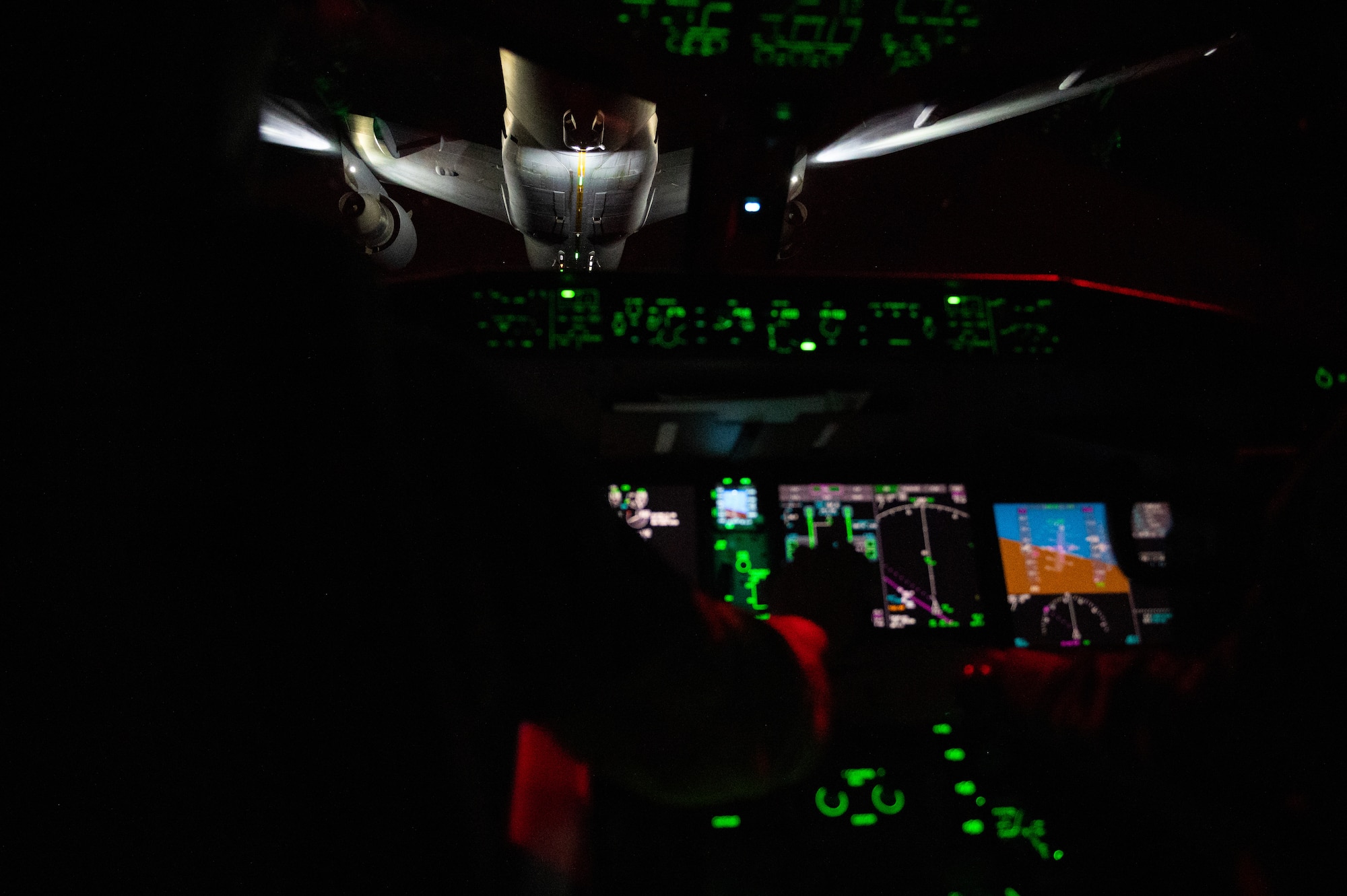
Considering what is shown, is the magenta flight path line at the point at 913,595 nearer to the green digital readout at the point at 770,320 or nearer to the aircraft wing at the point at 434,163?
the green digital readout at the point at 770,320

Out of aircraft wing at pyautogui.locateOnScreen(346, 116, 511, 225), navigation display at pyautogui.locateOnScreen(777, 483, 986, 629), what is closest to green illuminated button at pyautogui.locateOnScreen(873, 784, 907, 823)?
navigation display at pyautogui.locateOnScreen(777, 483, 986, 629)

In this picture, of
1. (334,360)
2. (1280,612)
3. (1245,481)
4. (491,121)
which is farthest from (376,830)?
(1245,481)

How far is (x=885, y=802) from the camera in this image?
1022 millimetres

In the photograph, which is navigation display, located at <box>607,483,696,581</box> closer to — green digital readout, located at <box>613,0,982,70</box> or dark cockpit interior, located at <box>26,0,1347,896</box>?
dark cockpit interior, located at <box>26,0,1347,896</box>

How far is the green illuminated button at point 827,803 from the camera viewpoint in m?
1.00

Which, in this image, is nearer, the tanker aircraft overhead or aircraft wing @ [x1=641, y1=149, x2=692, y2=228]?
the tanker aircraft overhead

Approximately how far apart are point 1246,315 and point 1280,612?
54 centimetres

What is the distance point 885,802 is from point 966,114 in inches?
43.8

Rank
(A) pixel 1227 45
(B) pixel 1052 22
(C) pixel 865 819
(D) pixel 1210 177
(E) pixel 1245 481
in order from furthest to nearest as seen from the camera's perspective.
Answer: (D) pixel 1210 177 < (E) pixel 1245 481 < (A) pixel 1227 45 < (C) pixel 865 819 < (B) pixel 1052 22

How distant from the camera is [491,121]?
1212 mm

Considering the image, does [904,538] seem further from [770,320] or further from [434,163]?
[434,163]

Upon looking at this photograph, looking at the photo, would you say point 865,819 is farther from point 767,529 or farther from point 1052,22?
point 1052,22

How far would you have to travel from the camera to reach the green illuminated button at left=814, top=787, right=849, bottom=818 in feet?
3.29

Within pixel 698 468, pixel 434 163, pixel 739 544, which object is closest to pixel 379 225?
pixel 434 163
